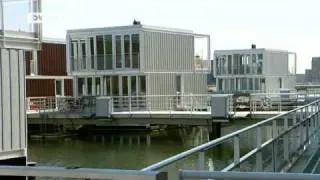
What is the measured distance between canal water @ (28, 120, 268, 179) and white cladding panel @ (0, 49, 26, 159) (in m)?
6.72

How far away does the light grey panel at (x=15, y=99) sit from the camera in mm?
12938

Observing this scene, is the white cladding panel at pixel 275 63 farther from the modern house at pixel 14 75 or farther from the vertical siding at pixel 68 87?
the modern house at pixel 14 75

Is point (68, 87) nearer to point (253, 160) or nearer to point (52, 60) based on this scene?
point (52, 60)

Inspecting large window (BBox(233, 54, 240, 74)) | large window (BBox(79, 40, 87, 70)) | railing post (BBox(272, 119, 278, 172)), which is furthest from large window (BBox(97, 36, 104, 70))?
railing post (BBox(272, 119, 278, 172))

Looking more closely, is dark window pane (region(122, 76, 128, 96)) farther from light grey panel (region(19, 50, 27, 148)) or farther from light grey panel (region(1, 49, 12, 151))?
light grey panel (region(1, 49, 12, 151))

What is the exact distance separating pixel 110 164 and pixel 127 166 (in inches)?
45.0

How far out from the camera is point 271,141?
312 inches

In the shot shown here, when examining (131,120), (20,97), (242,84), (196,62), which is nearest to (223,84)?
(242,84)

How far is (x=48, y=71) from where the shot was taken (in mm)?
40062

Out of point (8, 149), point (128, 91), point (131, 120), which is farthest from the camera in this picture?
point (128, 91)

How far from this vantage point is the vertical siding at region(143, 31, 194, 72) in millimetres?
33009

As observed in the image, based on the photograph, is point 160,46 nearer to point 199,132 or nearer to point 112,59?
point 112,59

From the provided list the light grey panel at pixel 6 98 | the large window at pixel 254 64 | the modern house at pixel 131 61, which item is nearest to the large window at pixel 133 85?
the modern house at pixel 131 61

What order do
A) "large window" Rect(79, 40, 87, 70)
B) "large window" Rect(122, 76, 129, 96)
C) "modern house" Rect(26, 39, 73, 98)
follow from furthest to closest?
"modern house" Rect(26, 39, 73, 98)
"large window" Rect(79, 40, 87, 70)
"large window" Rect(122, 76, 129, 96)
